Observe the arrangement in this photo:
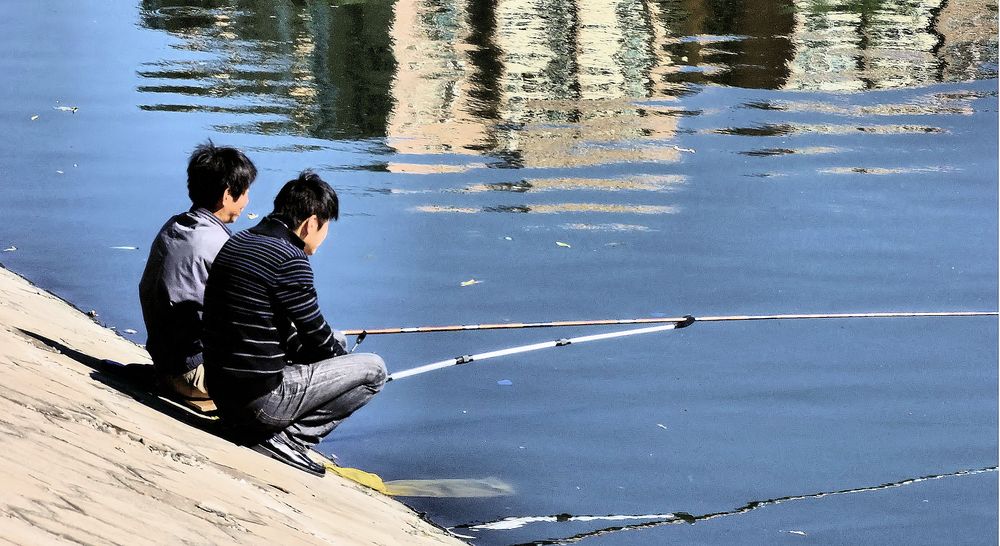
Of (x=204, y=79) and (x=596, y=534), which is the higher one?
(x=204, y=79)

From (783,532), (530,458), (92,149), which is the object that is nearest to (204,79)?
(92,149)

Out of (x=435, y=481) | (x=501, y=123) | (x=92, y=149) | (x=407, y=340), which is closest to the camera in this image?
(x=435, y=481)

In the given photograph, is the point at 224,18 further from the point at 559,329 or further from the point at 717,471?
the point at 717,471

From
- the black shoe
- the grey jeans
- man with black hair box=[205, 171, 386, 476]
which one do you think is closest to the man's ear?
man with black hair box=[205, 171, 386, 476]

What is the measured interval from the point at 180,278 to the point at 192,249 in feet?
0.52

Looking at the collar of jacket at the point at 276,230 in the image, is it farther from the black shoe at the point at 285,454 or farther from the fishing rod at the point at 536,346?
the fishing rod at the point at 536,346

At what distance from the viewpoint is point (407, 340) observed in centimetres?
897

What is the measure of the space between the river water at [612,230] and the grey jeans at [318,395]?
75 centimetres

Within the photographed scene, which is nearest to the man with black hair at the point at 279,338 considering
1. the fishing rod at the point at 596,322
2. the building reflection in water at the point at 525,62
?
the fishing rod at the point at 596,322

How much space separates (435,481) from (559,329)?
2.57 metres

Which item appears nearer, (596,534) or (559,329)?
(596,534)

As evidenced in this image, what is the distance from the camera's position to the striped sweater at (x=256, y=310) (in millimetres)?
5816

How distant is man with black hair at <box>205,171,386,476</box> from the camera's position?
5836 millimetres

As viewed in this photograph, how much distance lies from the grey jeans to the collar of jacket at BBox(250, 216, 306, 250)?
2.06ft
